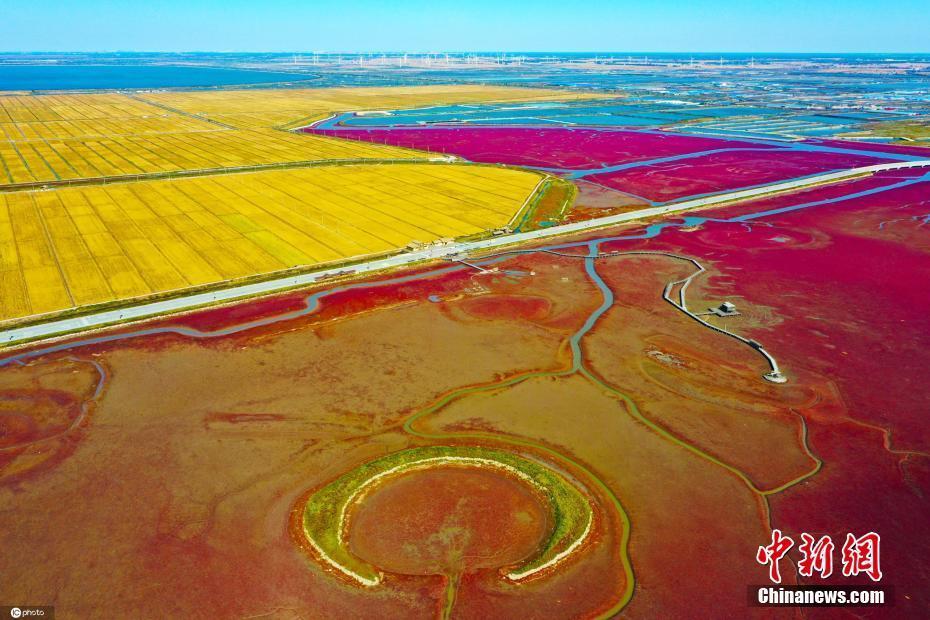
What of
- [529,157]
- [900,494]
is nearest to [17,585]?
[900,494]

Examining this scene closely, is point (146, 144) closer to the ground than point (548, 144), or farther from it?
farther from it

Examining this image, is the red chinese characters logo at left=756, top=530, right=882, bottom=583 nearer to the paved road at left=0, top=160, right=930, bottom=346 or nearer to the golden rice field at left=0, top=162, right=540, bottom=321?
the paved road at left=0, top=160, right=930, bottom=346

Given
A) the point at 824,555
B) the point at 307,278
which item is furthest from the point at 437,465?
the point at 307,278

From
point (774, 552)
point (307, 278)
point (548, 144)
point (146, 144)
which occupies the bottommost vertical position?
point (774, 552)

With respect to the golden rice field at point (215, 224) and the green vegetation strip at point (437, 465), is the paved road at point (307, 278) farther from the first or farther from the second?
the green vegetation strip at point (437, 465)

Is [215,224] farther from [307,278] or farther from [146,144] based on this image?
[146,144]

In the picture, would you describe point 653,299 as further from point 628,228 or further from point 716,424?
point 628,228

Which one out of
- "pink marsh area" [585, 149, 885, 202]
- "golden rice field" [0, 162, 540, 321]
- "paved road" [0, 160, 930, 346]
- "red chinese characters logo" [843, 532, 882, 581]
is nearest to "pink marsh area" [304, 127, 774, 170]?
"pink marsh area" [585, 149, 885, 202]
